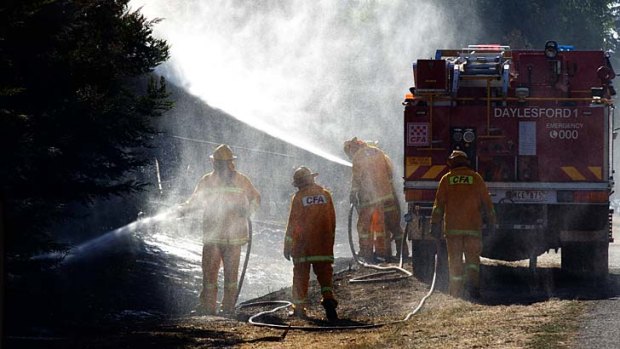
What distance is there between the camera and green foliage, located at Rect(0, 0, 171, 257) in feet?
33.8

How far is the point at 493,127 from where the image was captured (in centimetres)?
1403

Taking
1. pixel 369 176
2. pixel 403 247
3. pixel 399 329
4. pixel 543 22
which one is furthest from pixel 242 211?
pixel 543 22

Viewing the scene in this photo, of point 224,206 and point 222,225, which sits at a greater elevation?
point 224,206

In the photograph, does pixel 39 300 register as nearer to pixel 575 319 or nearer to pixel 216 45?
pixel 575 319

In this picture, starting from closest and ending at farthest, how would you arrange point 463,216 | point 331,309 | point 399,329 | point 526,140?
point 399,329
point 331,309
point 463,216
point 526,140

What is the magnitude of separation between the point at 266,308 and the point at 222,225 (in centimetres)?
108

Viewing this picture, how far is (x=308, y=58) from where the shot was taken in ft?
116

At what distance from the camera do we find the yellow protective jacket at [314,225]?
12078 millimetres

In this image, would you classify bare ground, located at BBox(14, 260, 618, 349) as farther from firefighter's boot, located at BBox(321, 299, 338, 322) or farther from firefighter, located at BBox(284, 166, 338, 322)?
firefighter, located at BBox(284, 166, 338, 322)

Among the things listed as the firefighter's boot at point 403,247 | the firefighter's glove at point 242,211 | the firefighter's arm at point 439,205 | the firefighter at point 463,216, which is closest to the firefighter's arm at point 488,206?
the firefighter at point 463,216

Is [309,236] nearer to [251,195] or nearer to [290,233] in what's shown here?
[290,233]

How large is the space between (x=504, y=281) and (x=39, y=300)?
5.66 meters

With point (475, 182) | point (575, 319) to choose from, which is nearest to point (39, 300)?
point (475, 182)

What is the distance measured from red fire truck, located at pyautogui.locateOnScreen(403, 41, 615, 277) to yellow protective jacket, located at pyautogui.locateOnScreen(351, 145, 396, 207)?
242 cm
